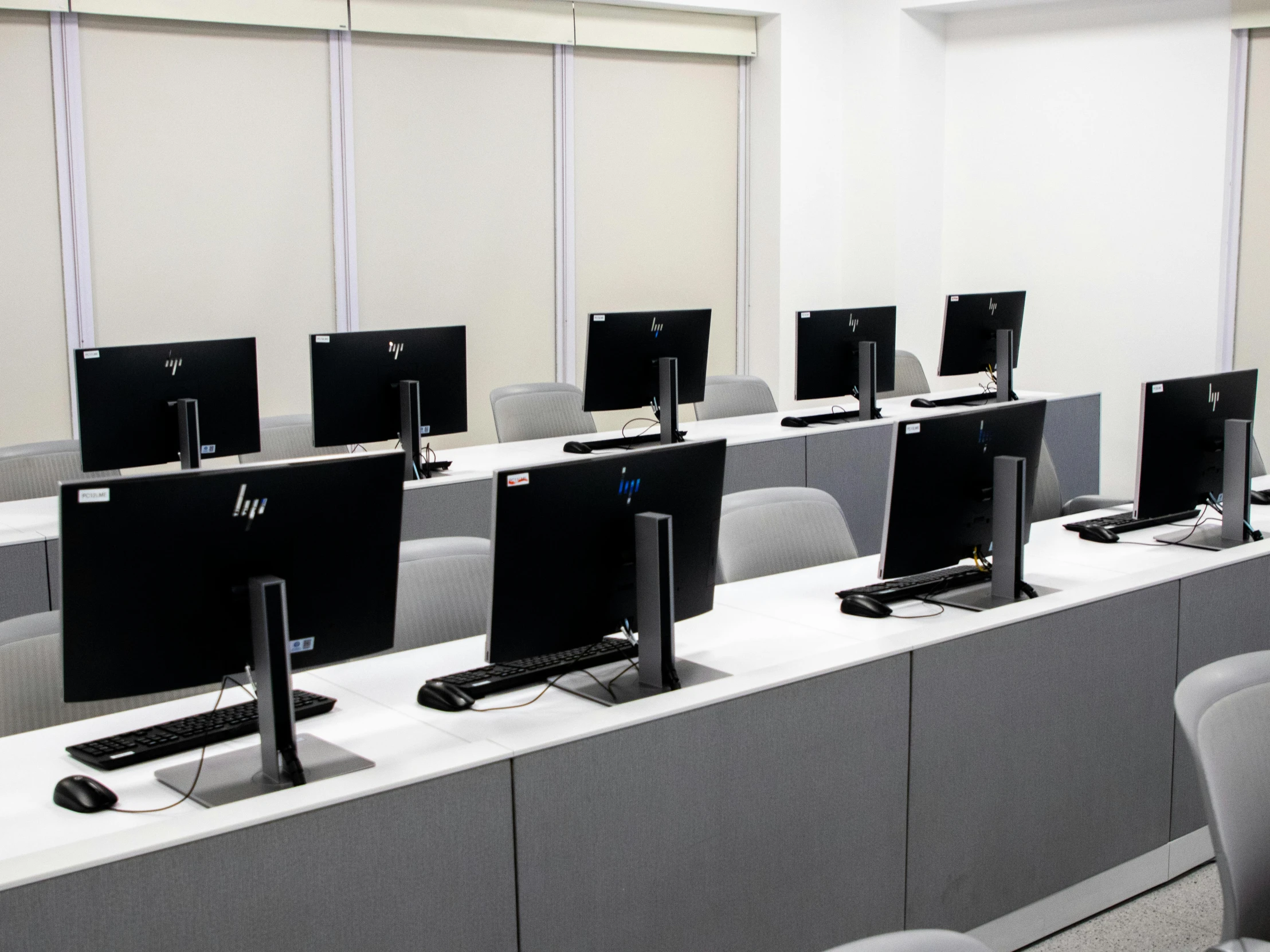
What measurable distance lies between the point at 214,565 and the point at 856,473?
361cm

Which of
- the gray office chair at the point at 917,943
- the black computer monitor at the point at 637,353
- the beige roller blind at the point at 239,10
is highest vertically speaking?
the beige roller blind at the point at 239,10

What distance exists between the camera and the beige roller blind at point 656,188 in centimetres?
725

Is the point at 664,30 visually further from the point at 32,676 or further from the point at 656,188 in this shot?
the point at 32,676

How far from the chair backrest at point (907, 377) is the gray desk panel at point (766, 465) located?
1.69 m

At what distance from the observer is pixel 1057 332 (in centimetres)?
757

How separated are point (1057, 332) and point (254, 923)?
6643mm

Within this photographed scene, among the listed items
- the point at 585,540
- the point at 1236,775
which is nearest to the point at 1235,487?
the point at 1236,775

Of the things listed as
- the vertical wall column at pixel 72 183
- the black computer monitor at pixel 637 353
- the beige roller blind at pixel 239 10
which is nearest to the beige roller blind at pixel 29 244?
the vertical wall column at pixel 72 183

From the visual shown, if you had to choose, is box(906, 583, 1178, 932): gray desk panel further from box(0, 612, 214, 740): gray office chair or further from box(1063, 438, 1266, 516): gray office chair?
box(1063, 438, 1266, 516): gray office chair

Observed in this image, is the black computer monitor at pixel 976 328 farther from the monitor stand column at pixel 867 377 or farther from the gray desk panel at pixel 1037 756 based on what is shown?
the gray desk panel at pixel 1037 756

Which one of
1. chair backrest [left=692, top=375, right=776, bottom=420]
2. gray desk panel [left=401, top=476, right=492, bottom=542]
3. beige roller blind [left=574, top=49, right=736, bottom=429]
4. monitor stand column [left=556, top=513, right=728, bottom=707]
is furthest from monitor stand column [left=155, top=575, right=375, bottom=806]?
beige roller blind [left=574, top=49, right=736, bottom=429]

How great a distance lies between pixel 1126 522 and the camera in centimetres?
370

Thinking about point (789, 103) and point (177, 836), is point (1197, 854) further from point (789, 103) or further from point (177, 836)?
point (789, 103)

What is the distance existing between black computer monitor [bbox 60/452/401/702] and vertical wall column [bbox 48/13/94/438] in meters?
3.81
